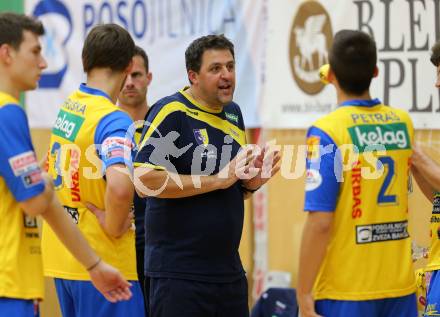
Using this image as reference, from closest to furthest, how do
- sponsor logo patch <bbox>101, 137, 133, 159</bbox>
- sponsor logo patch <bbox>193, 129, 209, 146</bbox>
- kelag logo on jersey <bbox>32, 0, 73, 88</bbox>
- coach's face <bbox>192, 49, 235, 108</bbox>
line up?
sponsor logo patch <bbox>101, 137, 133, 159</bbox>
sponsor logo patch <bbox>193, 129, 209, 146</bbox>
coach's face <bbox>192, 49, 235, 108</bbox>
kelag logo on jersey <bbox>32, 0, 73, 88</bbox>

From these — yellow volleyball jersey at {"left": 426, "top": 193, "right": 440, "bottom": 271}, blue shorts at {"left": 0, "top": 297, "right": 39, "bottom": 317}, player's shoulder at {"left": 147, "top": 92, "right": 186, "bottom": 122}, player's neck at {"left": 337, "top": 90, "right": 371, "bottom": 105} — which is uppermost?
player's shoulder at {"left": 147, "top": 92, "right": 186, "bottom": 122}

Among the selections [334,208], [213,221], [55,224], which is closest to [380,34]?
[213,221]

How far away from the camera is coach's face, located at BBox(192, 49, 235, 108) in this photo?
5.17 m

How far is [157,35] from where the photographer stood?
8.59m

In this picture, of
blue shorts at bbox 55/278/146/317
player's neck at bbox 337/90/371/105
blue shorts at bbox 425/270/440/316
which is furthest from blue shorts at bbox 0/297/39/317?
blue shorts at bbox 425/270/440/316

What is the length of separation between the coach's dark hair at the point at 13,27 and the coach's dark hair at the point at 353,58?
145 centimetres

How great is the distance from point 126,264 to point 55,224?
1092mm

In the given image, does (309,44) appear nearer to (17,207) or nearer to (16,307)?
(17,207)

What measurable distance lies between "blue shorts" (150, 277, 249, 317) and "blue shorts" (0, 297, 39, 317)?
4.39 feet

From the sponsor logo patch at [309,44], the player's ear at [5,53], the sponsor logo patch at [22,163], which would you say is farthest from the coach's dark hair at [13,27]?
the sponsor logo patch at [309,44]

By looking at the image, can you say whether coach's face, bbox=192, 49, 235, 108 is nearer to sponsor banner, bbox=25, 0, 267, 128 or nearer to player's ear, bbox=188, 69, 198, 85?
player's ear, bbox=188, 69, 198, 85

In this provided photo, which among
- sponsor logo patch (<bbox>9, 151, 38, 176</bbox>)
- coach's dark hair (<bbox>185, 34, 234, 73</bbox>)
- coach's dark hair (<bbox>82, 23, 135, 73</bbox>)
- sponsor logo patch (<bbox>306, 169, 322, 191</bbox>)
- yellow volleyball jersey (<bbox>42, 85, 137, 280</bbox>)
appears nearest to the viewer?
sponsor logo patch (<bbox>9, 151, 38, 176</bbox>)

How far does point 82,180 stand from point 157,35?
4222 mm

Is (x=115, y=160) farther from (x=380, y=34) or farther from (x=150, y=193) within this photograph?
(x=380, y=34)
